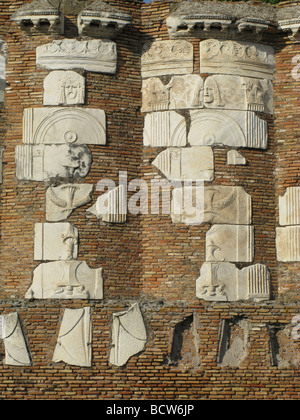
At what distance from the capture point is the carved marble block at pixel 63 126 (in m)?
17.2

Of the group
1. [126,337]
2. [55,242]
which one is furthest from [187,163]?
[126,337]

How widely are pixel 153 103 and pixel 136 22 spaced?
1445mm

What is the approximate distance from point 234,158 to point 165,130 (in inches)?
48.0

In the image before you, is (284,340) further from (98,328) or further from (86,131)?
(86,131)

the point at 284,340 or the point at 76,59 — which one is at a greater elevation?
the point at 76,59

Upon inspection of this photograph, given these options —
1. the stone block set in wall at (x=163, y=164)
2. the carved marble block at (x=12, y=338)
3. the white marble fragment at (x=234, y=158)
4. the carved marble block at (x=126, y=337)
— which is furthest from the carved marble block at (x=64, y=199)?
the white marble fragment at (x=234, y=158)

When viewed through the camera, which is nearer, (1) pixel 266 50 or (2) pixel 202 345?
(2) pixel 202 345

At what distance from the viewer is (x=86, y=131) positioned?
1727 cm

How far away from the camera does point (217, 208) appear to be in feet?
56.4

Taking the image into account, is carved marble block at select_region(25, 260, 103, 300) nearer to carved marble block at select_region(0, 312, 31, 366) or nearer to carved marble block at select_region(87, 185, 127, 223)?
carved marble block at select_region(0, 312, 31, 366)

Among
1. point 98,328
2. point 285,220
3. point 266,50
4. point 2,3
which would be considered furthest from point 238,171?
point 2,3

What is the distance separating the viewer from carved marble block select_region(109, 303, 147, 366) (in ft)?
54.3

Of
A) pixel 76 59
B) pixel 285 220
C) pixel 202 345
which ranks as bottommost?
pixel 202 345

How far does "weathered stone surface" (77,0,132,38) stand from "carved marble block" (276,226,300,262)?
4239 mm
